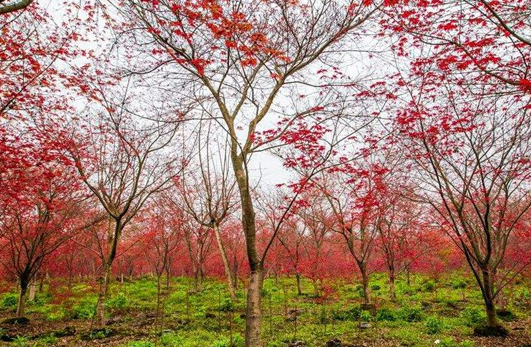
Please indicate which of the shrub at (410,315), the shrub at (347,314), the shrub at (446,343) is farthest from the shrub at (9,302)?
the shrub at (446,343)

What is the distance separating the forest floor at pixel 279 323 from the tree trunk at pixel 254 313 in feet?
7.92

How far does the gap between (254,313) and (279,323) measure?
624 centimetres

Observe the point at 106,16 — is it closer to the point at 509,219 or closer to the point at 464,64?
the point at 464,64

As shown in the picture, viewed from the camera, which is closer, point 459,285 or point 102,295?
point 102,295

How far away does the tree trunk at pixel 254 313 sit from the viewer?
4754 mm

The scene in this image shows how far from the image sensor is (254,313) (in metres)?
4.89

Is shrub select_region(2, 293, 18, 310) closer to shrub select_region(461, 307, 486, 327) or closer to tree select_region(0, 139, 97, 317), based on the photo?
tree select_region(0, 139, 97, 317)

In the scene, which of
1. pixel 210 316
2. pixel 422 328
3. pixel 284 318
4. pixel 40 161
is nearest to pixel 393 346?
pixel 422 328

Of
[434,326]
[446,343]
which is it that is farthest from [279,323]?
[446,343]

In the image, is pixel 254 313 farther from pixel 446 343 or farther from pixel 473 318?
pixel 473 318

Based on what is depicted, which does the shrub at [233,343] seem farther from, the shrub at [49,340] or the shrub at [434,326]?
the shrub at [434,326]

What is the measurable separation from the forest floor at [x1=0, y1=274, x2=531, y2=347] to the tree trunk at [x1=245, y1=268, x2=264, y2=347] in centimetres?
241

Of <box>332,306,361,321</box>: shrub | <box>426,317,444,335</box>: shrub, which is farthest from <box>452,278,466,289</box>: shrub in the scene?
<box>426,317,444,335</box>: shrub

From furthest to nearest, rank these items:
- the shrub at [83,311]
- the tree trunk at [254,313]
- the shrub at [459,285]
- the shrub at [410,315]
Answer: the shrub at [459,285] → the shrub at [83,311] → the shrub at [410,315] → the tree trunk at [254,313]
